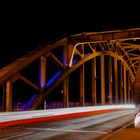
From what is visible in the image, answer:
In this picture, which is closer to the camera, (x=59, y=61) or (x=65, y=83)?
(x=65, y=83)

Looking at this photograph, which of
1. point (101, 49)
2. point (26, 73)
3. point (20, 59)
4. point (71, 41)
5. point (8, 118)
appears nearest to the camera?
point (8, 118)

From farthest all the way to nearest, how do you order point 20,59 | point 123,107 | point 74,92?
point 74,92
point 123,107
point 20,59

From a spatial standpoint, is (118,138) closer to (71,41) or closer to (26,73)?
(71,41)

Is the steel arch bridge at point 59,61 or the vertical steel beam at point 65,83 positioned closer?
the steel arch bridge at point 59,61

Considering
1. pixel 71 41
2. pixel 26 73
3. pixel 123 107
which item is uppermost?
pixel 71 41

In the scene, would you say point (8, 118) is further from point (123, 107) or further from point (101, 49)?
point (123, 107)

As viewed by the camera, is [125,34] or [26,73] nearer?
[125,34]

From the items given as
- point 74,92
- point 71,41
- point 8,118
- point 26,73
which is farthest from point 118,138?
point 74,92

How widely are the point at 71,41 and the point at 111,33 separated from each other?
3889 mm

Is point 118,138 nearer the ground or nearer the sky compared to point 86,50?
nearer the ground

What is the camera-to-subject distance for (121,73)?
5919cm

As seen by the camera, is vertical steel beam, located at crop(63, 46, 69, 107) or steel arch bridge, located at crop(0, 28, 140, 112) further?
vertical steel beam, located at crop(63, 46, 69, 107)

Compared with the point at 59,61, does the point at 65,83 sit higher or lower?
lower

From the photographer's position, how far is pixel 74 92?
67.3 metres
